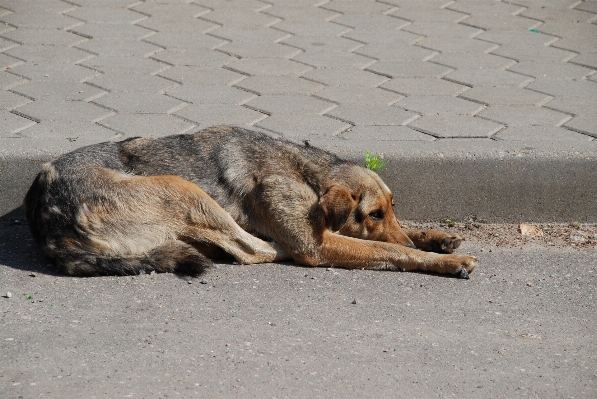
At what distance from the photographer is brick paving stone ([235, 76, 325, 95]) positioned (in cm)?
738

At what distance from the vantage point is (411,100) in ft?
23.9

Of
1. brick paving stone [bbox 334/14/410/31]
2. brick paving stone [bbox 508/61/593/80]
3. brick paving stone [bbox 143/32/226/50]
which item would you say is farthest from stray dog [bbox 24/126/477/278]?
brick paving stone [bbox 334/14/410/31]

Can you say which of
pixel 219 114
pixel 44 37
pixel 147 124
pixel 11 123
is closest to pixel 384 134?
pixel 219 114

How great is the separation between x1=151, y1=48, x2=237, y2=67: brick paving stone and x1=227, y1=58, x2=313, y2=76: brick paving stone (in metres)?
0.14

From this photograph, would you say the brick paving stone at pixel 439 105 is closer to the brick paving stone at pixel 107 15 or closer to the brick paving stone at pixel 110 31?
the brick paving stone at pixel 110 31

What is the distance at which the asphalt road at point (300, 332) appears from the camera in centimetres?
412

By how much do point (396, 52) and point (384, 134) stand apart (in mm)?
1983

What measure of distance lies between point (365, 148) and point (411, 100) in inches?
47.7

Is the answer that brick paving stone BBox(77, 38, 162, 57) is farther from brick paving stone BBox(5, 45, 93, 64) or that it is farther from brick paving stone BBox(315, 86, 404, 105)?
brick paving stone BBox(315, 86, 404, 105)

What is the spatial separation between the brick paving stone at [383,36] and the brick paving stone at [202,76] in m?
1.63

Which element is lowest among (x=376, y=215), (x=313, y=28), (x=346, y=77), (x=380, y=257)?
(x=380, y=257)

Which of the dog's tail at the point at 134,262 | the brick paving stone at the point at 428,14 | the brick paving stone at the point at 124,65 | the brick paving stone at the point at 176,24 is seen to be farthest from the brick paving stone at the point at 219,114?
the brick paving stone at the point at 428,14

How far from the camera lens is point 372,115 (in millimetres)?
6977

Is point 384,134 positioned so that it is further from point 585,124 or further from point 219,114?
point 585,124
